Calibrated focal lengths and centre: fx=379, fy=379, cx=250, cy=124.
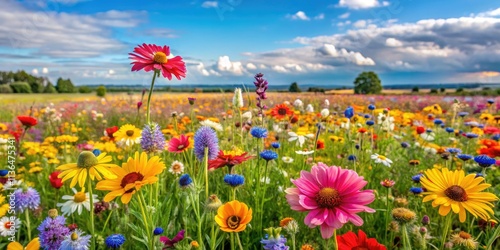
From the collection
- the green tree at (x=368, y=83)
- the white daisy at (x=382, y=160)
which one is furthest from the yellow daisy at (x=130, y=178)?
the green tree at (x=368, y=83)

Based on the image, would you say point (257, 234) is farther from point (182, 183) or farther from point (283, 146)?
point (283, 146)

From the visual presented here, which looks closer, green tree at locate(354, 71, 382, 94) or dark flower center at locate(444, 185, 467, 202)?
dark flower center at locate(444, 185, 467, 202)

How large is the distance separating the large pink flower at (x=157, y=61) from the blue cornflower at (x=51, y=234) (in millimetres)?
799

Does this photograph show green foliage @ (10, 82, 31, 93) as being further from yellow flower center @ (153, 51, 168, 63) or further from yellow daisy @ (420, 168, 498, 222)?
yellow daisy @ (420, 168, 498, 222)

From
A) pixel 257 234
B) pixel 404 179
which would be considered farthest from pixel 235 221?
pixel 404 179

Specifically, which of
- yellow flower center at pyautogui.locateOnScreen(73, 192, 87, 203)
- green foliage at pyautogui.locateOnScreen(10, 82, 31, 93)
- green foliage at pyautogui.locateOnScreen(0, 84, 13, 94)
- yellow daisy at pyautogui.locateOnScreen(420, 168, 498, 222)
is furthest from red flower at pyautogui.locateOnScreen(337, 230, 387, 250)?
green foliage at pyautogui.locateOnScreen(10, 82, 31, 93)

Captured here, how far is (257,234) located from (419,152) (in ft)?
8.40

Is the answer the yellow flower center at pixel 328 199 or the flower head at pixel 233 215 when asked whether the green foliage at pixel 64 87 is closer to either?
the flower head at pixel 233 215

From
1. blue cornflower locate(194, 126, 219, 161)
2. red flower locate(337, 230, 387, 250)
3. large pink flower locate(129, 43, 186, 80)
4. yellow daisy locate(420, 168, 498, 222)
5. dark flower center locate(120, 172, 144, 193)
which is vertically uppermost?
large pink flower locate(129, 43, 186, 80)

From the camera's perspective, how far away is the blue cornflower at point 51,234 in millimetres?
1614

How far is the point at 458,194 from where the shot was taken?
129 centimetres

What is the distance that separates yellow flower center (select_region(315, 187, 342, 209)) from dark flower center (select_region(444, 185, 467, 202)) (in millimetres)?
498

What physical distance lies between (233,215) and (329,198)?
369mm

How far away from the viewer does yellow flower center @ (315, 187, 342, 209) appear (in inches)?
40.9
